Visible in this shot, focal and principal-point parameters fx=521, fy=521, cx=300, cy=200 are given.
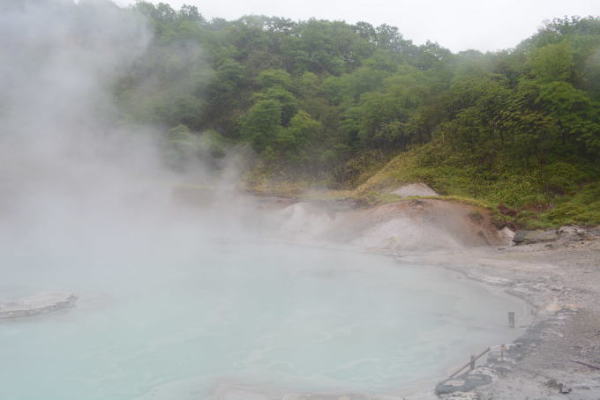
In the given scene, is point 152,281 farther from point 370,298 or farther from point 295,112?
point 295,112

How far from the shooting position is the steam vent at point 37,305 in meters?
10.6

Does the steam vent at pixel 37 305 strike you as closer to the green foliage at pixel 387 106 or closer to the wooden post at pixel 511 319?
the wooden post at pixel 511 319

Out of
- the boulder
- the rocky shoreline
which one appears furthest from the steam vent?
the boulder

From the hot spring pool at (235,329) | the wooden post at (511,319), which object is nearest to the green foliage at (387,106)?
the hot spring pool at (235,329)

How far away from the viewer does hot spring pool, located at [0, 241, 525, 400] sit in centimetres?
807

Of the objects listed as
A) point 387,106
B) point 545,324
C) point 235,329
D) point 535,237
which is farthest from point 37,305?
point 387,106

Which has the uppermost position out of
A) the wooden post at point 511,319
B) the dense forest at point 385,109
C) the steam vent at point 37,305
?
the dense forest at point 385,109

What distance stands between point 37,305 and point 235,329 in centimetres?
430

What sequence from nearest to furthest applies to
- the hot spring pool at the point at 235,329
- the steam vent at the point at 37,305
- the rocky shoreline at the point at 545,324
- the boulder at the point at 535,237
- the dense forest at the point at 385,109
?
the rocky shoreline at the point at 545,324 < the hot spring pool at the point at 235,329 < the steam vent at the point at 37,305 < the boulder at the point at 535,237 < the dense forest at the point at 385,109

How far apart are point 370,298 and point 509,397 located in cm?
627

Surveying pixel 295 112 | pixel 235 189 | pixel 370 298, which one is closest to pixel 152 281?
pixel 370 298

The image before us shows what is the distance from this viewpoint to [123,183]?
2653cm

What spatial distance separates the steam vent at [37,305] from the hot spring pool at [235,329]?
273 millimetres

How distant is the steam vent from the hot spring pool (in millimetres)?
273
